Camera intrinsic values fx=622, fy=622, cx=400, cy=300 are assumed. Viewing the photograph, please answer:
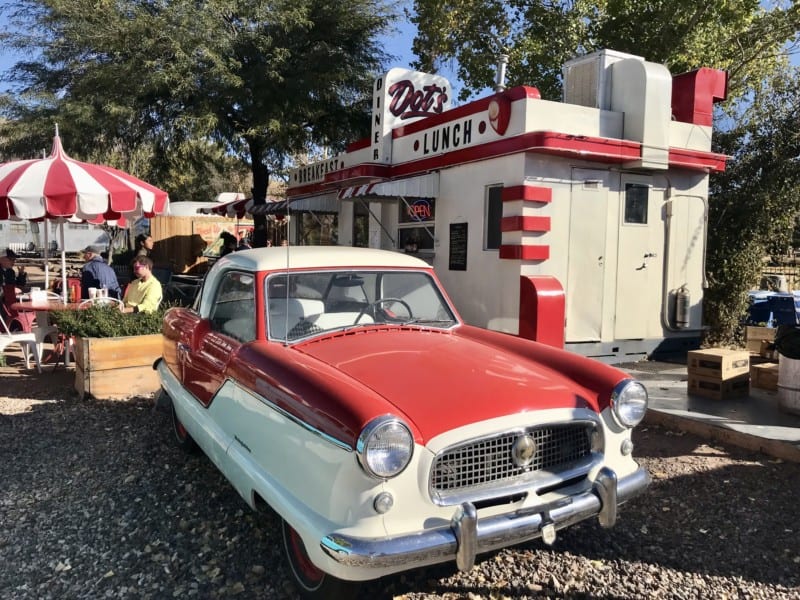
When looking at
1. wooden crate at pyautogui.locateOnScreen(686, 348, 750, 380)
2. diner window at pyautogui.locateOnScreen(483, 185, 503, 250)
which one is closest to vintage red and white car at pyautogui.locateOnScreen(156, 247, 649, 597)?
wooden crate at pyautogui.locateOnScreen(686, 348, 750, 380)

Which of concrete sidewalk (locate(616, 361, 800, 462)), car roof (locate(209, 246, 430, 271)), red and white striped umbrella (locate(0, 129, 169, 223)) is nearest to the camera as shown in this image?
car roof (locate(209, 246, 430, 271))

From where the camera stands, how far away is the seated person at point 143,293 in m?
6.96

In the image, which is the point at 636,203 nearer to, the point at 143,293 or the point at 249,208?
the point at 143,293

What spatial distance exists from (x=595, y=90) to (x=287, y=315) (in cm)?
633

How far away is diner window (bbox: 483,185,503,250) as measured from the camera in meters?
8.05

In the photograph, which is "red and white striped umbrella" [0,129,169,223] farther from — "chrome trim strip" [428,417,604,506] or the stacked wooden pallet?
the stacked wooden pallet

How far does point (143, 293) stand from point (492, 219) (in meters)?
4.38

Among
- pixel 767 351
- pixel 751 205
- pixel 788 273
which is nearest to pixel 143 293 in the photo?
pixel 767 351

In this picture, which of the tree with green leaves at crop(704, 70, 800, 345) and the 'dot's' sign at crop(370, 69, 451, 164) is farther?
the 'dot's' sign at crop(370, 69, 451, 164)

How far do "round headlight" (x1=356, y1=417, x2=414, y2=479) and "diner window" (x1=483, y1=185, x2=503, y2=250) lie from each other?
5870mm

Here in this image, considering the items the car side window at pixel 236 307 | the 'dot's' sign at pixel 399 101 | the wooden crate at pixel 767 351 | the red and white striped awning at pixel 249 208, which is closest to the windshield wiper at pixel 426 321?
A: the car side window at pixel 236 307

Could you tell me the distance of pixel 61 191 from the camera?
648 cm

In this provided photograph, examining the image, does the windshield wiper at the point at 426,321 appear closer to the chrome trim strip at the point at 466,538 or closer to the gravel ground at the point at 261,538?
the gravel ground at the point at 261,538

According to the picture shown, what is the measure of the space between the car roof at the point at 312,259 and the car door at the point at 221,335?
94mm
